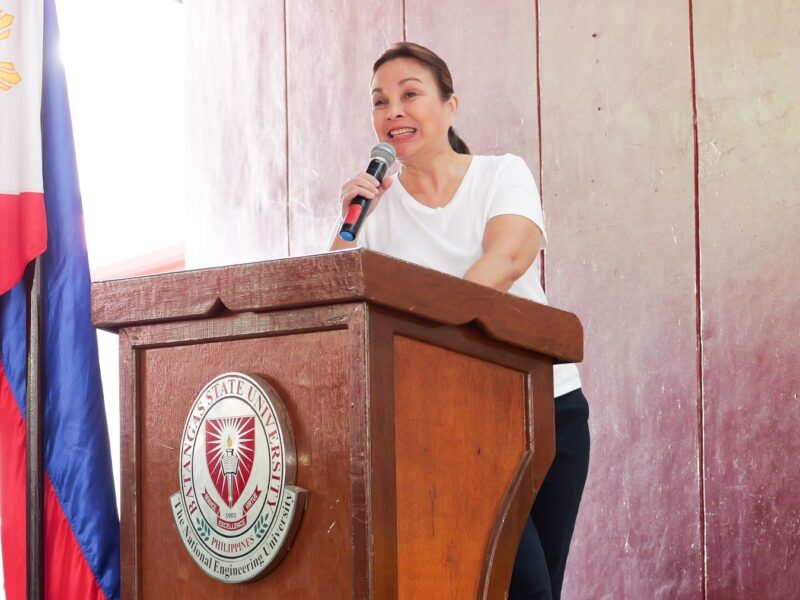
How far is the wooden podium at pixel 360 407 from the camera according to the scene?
0.97 metres

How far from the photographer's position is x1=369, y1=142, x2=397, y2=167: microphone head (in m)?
1.62

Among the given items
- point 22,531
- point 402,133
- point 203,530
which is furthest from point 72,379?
point 203,530

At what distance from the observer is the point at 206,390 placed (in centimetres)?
108

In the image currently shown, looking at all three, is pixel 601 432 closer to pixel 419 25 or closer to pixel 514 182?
pixel 514 182

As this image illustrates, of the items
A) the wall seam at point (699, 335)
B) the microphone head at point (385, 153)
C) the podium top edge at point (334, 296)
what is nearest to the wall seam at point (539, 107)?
the wall seam at point (699, 335)

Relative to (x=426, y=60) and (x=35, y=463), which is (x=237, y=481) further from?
(x=35, y=463)

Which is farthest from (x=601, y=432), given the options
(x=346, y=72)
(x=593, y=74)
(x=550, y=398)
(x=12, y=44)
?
(x=12, y=44)

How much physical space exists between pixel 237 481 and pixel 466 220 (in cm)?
72

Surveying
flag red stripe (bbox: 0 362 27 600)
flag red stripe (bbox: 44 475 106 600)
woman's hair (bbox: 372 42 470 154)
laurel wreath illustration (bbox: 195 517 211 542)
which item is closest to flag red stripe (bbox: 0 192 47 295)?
flag red stripe (bbox: 0 362 27 600)

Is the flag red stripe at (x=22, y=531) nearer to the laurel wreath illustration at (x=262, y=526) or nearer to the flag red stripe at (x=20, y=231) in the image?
the flag red stripe at (x=20, y=231)

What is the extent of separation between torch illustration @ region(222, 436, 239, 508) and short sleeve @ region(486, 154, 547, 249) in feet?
2.29

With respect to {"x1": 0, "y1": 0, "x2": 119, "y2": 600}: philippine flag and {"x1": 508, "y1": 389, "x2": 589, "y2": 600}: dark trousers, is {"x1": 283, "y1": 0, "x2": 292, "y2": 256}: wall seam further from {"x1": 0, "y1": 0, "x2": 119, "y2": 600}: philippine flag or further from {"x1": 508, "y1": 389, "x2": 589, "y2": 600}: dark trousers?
{"x1": 508, "y1": 389, "x2": 589, "y2": 600}: dark trousers

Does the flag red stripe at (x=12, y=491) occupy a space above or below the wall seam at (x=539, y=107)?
below

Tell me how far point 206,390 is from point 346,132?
1888 mm
